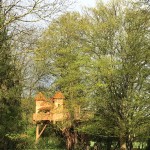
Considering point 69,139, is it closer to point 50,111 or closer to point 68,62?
point 50,111

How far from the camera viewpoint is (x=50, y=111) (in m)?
27.4

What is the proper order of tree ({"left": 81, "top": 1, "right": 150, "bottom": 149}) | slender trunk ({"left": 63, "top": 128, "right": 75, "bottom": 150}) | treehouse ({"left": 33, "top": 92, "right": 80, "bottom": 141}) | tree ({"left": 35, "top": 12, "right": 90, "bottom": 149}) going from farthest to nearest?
1. slender trunk ({"left": 63, "top": 128, "right": 75, "bottom": 150})
2. treehouse ({"left": 33, "top": 92, "right": 80, "bottom": 141})
3. tree ({"left": 35, "top": 12, "right": 90, "bottom": 149})
4. tree ({"left": 81, "top": 1, "right": 150, "bottom": 149})

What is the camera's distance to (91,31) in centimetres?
2302

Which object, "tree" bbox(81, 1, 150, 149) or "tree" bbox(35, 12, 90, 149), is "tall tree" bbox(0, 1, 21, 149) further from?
"tree" bbox(81, 1, 150, 149)

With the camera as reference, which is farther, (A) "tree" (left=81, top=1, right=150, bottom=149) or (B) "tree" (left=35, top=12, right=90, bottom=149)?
(B) "tree" (left=35, top=12, right=90, bottom=149)

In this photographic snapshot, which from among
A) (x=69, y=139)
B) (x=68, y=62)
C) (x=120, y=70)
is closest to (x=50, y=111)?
(x=69, y=139)

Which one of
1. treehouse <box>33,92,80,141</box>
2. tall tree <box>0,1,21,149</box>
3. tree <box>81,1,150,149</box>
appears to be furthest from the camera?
treehouse <box>33,92,80,141</box>

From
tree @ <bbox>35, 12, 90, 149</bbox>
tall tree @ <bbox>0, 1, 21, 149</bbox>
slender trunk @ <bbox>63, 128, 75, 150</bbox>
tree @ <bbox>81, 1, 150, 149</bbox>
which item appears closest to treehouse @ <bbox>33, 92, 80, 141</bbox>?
tree @ <bbox>35, 12, 90, 149</bbox>

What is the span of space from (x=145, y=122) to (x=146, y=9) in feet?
32.0

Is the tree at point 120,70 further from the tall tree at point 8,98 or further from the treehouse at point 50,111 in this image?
the tall tree at point 8,98

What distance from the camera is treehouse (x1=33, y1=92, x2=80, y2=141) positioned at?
25.7 m

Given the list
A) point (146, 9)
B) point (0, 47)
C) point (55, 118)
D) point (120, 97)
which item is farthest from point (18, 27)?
point (55, 118)

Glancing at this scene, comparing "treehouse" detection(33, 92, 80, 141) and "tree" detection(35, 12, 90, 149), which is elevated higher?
"tree" detection(35, 12, 90, 149)

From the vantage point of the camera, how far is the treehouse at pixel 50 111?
2566 centimetres
